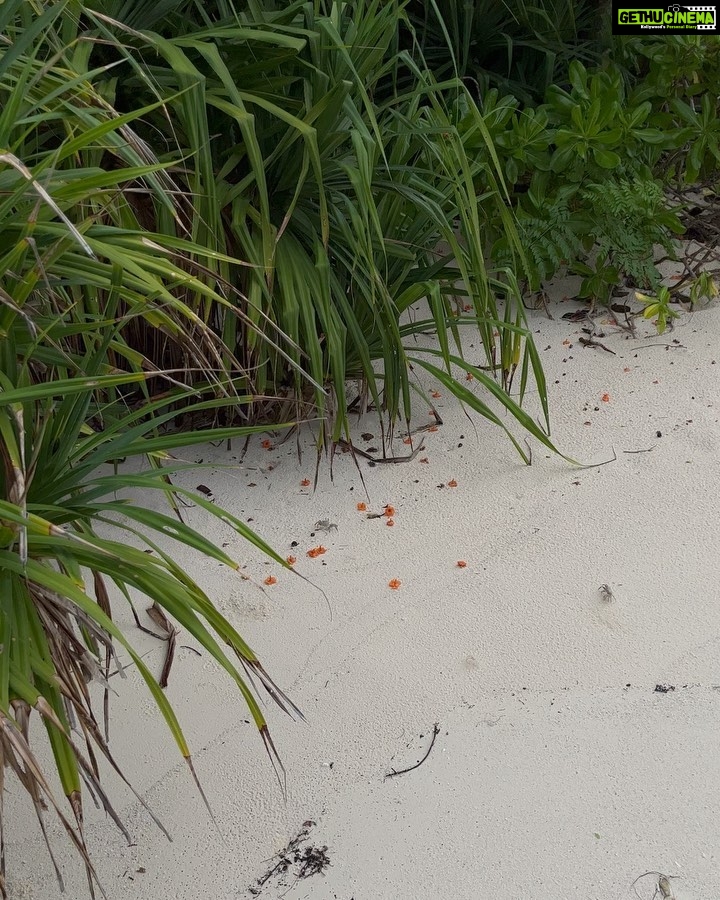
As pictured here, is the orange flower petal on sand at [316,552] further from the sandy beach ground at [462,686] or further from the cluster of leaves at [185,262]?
the cluster of leaves at [185,262]

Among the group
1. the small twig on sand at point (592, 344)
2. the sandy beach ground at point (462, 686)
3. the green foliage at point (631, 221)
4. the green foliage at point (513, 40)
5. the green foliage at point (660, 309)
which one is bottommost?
the sandy beach ground at point (462, 686)

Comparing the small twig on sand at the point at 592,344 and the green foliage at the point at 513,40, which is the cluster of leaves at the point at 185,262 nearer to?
the small twig on sand at the point at 592,344

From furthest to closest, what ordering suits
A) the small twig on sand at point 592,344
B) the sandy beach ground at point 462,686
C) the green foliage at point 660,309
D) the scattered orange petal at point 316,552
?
the small twig on sand at point 592,344 < the green foliage at point 660,309 < the scattered orange petal at point 316,552 < the sandy beach ground at point 462,686

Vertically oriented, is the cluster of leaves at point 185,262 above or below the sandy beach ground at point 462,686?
above

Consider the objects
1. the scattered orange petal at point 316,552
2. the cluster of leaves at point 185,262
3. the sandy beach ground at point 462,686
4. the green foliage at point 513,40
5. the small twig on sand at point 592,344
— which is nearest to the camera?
the cluster of leaves at point 185,262

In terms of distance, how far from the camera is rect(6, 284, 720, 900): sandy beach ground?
1215 mm

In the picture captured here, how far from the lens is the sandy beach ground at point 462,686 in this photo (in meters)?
1.21

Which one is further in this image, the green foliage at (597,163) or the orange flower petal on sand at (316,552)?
the green foliage at (597,163)
